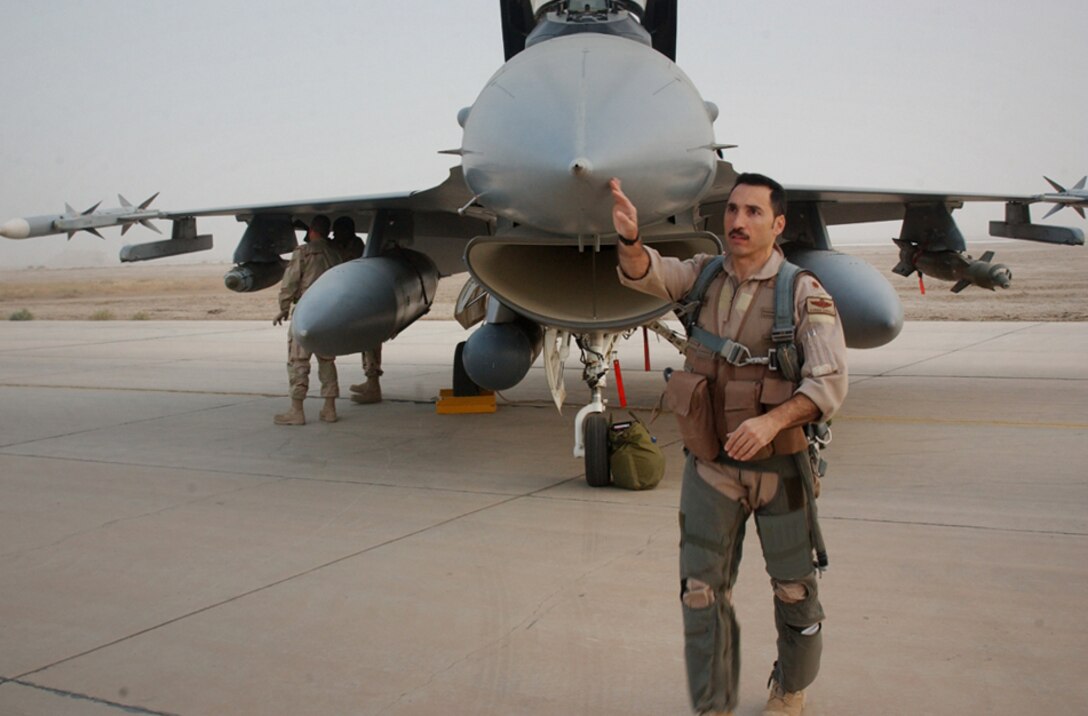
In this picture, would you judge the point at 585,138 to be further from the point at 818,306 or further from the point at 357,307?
the point at 357,307

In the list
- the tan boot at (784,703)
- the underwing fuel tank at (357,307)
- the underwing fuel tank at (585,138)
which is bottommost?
the tan boot at (784,703)

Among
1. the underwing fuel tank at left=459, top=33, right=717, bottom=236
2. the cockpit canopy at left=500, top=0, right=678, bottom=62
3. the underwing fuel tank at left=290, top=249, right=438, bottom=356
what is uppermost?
the cockpit canopy at left=500, top=0, right=678, bottom=62

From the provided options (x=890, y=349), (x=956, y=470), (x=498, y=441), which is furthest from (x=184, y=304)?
(x=956, y=470)

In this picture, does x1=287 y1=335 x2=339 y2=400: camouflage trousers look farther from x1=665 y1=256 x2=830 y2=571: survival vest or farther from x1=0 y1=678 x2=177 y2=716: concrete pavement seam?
x1=665 y1=256 x2=830 y2=571: survival vest

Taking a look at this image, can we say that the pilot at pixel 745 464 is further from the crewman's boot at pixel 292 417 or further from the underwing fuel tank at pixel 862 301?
the crewman's boot at pixel 292 417

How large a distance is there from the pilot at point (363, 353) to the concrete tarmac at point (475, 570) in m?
1.23

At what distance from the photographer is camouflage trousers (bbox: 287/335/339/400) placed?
961 cm

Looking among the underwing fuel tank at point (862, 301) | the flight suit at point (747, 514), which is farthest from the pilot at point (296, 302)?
the flight suit at point (747, 514)

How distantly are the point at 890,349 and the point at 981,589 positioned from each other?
493 inches

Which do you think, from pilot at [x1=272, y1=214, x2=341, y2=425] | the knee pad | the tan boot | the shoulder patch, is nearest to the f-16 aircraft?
pilot at [x1=272, y1=214, x2=341, y2=425]

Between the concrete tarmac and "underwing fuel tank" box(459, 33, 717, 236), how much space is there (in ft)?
5.91

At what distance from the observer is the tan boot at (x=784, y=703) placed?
3.20 meters

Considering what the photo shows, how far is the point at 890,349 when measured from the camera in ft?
53.6

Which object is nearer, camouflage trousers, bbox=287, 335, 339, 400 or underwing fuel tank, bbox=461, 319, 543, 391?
underwing fuel tank, bbox=461, 319, 543, 391
